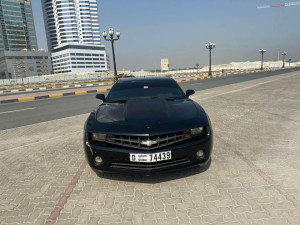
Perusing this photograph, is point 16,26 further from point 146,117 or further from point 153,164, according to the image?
point 153,164

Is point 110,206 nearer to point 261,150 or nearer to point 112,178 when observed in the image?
point 112,178

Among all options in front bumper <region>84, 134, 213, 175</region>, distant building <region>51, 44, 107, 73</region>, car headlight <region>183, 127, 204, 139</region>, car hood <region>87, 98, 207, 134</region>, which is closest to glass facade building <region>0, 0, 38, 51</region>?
distant building <region>51, 44, 107, 73</region>

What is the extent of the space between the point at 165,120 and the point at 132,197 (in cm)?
116

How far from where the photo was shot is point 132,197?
2.78 metres

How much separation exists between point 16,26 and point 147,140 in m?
170

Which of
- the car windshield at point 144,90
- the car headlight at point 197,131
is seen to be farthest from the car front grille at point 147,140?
the car windshield at point 144,90

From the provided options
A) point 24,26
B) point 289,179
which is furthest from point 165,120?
point 24,26

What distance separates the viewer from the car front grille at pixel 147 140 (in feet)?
8.95

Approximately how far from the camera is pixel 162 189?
2920 mm

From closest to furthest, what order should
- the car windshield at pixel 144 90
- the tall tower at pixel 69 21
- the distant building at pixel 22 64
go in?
the car windshield at pixel 144 90, the distant building at pixel 22 64, the tall tower at pixel 69 21

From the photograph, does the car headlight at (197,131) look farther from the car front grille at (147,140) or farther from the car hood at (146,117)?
the car front grille at (147,140)

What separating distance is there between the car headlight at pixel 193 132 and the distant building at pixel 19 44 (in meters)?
136

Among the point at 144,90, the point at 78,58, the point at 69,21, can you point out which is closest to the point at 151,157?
the point at 144,90

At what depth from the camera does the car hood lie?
2.79 m
